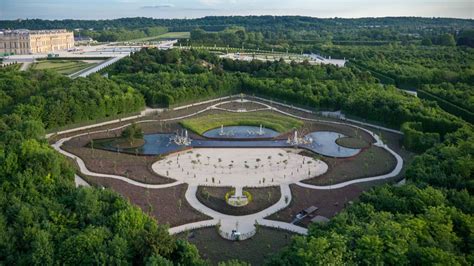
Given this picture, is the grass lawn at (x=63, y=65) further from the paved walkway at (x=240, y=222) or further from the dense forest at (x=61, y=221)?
the paved walkway at (x=240, y=222)

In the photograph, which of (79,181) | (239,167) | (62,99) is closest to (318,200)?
(239,167)

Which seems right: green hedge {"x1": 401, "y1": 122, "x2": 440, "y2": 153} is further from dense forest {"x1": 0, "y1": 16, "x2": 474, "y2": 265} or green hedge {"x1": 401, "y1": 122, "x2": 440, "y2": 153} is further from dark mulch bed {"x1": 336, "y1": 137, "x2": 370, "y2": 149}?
dark mulch bed {"x1": 336, "y1": 137, "x2": 370, "y2": 149}

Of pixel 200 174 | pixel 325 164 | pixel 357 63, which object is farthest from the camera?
pixel 357 63

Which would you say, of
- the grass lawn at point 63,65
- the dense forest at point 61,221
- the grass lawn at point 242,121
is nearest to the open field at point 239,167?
the grass lawn at point 242,121

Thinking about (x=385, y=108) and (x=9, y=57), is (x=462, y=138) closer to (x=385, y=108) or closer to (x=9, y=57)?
(x=385, y=108)

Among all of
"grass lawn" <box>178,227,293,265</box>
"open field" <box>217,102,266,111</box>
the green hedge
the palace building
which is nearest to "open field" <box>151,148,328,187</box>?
"grass lawn" <box>178,227,293,265</box>

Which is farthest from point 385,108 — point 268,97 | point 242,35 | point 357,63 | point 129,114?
point 242,35

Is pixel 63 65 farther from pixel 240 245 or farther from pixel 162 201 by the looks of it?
pixel 240 245
